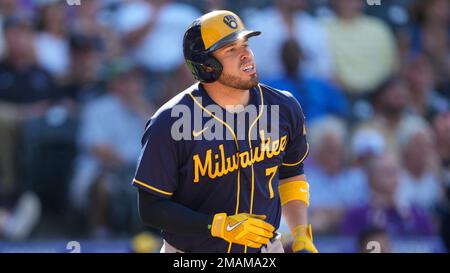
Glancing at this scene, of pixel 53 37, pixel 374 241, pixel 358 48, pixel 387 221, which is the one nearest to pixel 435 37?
pixel 358 48

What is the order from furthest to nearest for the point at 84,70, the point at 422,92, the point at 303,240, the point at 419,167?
the point at 422,92 → the point at 419,167 → the point at 84,70 → the point at 303,240

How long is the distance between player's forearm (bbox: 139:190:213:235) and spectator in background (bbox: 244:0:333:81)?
12.0 ft

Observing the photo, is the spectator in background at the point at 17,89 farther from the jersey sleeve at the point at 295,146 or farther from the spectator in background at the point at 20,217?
the jersey sleeve at the point at 295,146

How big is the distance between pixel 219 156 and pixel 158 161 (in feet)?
1.03

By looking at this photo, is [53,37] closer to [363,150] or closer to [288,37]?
[288,37]

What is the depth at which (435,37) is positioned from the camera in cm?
877

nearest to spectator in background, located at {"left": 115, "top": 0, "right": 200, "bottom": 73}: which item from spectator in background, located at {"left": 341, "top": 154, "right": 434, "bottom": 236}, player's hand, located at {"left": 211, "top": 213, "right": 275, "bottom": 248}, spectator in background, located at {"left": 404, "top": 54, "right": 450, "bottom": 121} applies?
spectator in background, located at {"left": 341, "top": 154, "right": 434, "bottom": 236}

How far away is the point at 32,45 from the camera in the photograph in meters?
8.09

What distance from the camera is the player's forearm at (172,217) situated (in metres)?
4.47

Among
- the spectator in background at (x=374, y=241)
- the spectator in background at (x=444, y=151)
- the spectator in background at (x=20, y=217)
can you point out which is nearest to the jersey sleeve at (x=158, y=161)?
the spectator in background at (x=374, y=241)

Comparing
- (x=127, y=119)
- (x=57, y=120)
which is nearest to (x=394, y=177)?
(x=127, y=119)

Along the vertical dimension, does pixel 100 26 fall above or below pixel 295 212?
above

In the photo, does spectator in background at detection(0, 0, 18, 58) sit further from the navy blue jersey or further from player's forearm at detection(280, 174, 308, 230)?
player's forearm at detection(280, 174, 308, 230)
